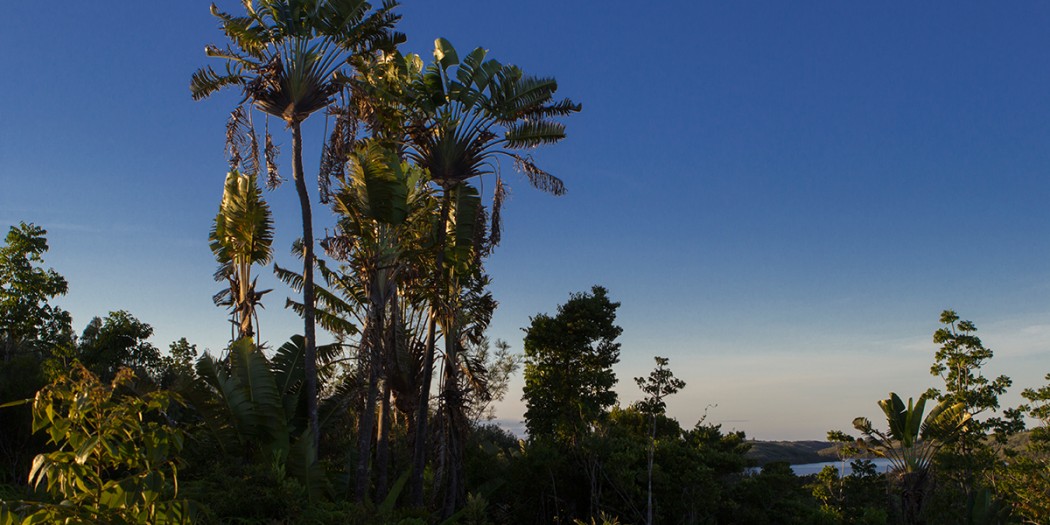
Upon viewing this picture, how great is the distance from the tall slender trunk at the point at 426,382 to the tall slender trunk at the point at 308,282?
2093mm

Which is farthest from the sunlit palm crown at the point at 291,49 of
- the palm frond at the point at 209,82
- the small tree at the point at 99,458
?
the small tree at the point at 99,458

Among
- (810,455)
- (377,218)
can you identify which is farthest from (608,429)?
(810,455)

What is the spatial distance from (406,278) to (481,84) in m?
4.53

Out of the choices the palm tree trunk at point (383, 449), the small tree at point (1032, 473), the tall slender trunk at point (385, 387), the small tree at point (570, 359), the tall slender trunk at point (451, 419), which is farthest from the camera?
the small tree at point (570, 359)

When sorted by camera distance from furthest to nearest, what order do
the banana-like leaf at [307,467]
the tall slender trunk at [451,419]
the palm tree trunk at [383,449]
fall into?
the tall slender trunk at [451,419]
the palm tree trunk at [383,449]
the banana-like leaf at [307,467]

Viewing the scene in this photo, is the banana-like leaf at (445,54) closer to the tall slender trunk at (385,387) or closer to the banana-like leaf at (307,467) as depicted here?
the tall slender trunk at (385,387)

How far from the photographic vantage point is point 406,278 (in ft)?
52.4

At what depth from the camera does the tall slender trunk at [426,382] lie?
580 inches

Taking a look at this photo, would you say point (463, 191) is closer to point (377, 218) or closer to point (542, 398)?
point (377, 218)

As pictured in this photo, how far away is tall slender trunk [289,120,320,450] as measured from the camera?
535 inches

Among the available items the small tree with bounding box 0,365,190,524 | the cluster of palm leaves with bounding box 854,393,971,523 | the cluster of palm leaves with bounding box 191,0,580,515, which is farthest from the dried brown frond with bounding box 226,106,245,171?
the cluster of palm leaves with bounding box 854,393,971,523

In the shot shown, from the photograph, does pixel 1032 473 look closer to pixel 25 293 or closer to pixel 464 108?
pixel 464 108

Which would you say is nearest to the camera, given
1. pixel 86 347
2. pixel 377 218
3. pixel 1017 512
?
pixel 377 218

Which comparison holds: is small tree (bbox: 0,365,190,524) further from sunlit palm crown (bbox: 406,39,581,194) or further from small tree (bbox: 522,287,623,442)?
small tree (bbox: 522,287,623,442)
